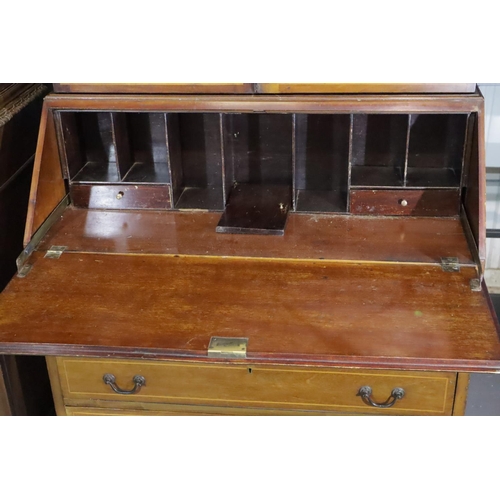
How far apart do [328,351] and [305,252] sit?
16.8 inches

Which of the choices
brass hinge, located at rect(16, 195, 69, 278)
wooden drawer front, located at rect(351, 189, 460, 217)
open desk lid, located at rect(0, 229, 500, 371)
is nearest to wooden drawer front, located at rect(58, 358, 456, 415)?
open desk lid, located at rect(0, 229, 500, 371)

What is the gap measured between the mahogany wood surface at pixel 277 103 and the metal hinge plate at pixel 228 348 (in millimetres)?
695

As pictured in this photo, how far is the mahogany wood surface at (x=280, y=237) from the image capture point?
1918 mm

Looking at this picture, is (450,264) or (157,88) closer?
(450,264)

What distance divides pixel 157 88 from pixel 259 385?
892 mm

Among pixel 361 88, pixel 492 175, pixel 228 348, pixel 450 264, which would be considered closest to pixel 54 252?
pixel 228 348

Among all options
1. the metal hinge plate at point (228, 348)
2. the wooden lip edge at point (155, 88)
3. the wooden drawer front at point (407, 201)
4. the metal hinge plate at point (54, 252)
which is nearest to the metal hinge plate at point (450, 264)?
the wooden drawer front at point (407, 201)

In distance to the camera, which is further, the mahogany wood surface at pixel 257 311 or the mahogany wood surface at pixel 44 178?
the mahogany wood surface at pixel 44 178

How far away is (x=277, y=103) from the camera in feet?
6.34

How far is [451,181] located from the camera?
207 centimetres

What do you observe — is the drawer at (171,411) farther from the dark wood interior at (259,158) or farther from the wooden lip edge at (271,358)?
the dark wood interior at (259,158)

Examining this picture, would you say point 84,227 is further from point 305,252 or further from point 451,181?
point 451,181

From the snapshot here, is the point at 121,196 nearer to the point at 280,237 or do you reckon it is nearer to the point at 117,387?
the point at 280,237

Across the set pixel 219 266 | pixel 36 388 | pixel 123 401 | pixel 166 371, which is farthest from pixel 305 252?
pixel 36 388
